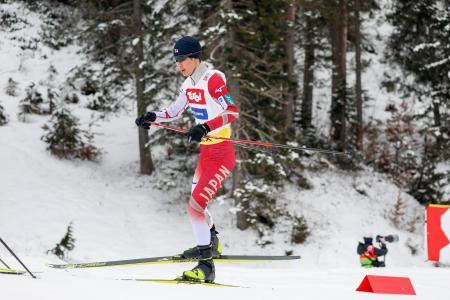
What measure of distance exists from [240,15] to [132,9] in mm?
5239

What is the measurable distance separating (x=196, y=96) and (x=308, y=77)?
20529mm

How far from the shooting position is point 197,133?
5.36 m

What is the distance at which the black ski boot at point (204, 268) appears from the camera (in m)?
5.74

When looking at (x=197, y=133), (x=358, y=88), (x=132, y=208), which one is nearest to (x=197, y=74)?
(x=197, y=133)

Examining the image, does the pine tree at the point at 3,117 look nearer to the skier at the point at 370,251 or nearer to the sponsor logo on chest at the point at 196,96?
the skier at the point at 370,251

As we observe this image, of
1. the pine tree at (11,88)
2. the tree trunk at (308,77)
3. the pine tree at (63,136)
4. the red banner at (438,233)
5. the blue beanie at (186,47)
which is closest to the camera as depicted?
the blue beanie at (186,47)

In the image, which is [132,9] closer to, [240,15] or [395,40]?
[240,15]

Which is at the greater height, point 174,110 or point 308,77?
point 308,77

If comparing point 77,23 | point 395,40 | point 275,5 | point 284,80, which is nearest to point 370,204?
point 284,80

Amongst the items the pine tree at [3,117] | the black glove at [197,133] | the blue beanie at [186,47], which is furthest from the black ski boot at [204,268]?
the pine tree at [3,117]

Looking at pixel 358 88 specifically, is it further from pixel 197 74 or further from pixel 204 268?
pixel 204 268

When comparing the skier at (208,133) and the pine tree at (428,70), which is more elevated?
the pine tree at (428,70)

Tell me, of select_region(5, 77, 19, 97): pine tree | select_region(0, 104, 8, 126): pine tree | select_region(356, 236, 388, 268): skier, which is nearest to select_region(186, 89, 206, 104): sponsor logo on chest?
select_region(356, 236, 388, 268): skier

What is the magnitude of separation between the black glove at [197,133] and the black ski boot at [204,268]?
1299 millimetres
